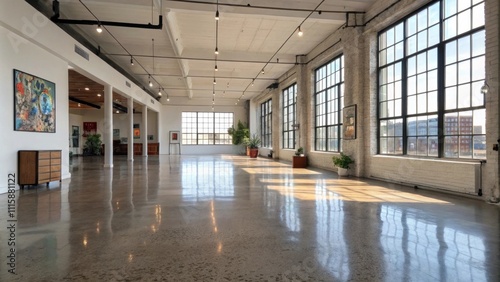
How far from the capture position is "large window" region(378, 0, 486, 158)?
5809 mm

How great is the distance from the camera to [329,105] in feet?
38.2

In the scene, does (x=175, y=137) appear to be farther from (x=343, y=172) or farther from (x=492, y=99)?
(x=492, y=99)

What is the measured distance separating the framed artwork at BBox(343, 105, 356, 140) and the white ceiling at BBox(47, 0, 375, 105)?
2.70 meters

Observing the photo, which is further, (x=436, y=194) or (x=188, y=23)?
(x=188, y=23)

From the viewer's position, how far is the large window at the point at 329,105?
10.9m

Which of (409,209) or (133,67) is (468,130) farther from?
(133,67)

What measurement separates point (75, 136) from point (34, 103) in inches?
730

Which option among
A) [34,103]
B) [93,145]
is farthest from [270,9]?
[93,145]

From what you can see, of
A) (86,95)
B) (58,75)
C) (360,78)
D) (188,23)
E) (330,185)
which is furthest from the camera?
(86,95)

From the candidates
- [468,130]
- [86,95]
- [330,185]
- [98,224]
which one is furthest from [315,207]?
[86,95]

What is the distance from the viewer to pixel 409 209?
15.8 feet

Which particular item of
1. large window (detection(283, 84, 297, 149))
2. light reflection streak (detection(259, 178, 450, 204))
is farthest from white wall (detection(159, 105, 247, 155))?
light reflection streak (detection(259, 178, 450, 204))

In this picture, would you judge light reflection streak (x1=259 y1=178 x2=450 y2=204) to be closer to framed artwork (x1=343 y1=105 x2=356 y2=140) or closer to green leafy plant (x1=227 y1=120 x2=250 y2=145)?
framed artwork (x1=343 y1=105 x2=356 y2=140)

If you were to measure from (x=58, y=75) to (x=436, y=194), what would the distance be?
9697 millimetres
